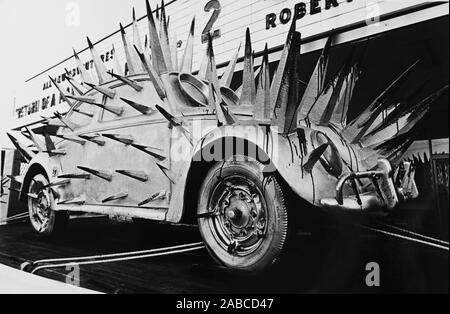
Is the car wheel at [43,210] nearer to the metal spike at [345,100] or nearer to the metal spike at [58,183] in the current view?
the metal spike at [58,183]

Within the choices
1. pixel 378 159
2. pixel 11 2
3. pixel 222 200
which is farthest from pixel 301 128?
pixel 11 2

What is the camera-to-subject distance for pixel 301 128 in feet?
5.48

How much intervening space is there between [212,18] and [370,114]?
1056 millimetres

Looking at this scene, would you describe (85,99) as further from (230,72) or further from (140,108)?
(230,72)

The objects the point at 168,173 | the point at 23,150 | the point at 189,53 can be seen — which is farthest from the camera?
the point at 23,150

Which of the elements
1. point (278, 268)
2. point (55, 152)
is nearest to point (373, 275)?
point (278, 268)

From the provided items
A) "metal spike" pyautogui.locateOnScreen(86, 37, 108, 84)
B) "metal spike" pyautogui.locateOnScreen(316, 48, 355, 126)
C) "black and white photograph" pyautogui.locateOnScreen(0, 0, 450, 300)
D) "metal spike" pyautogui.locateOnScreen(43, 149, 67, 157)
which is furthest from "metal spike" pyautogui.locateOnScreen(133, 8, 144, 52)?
"metal spike" pyautogui.locateOnScreen(316, 48, 355, 126)

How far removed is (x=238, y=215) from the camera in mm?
1737

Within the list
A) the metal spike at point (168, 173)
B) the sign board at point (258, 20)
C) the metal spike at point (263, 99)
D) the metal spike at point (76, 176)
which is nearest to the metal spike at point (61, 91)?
the sign board at point (258, 20)

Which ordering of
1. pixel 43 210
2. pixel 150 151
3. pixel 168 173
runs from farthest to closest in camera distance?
pixel 43 210 → pixel 150 151 → pixel 168 173

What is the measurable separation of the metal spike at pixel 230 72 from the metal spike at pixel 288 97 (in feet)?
1.29

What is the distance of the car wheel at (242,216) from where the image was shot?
5.24ft

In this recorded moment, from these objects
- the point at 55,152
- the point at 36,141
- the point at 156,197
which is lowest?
the point at 156,197
